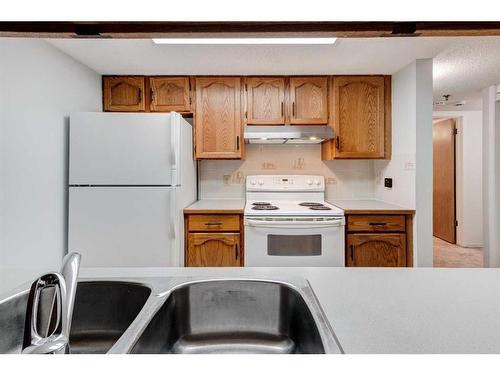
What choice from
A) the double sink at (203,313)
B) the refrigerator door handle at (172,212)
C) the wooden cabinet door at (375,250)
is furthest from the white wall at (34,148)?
the wooden cabinet door at (375,250)

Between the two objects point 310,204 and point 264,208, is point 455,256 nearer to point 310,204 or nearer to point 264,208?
point 310,204

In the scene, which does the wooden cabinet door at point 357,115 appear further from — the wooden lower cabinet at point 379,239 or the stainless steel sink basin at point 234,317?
the stainless steel sink basin at point 234,317

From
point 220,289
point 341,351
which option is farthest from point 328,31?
point 220,289

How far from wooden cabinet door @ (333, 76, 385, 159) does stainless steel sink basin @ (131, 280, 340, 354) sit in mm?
2203

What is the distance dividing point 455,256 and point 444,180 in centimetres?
148

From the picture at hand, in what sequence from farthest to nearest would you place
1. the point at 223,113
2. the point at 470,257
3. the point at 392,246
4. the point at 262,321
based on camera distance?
the point at 470,257
the point at 223,113
the point at 392,246
the point at 262,321

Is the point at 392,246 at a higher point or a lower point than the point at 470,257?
higher

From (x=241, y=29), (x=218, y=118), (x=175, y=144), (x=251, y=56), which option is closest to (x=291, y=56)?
(x=251, y=56)

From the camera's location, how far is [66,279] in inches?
23.9

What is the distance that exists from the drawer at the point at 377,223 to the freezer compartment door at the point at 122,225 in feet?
4.85

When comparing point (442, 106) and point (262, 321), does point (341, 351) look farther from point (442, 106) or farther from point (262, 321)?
point (442, 106)

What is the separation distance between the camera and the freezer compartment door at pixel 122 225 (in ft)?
7.93
